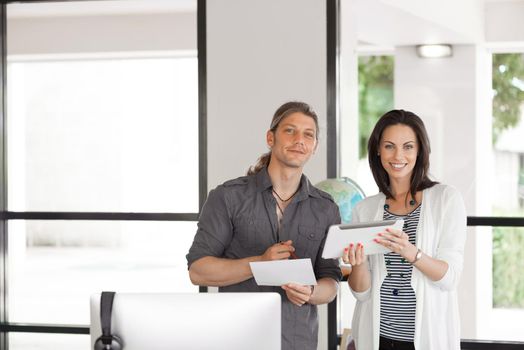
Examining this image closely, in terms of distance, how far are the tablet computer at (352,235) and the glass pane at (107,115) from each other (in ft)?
7.13

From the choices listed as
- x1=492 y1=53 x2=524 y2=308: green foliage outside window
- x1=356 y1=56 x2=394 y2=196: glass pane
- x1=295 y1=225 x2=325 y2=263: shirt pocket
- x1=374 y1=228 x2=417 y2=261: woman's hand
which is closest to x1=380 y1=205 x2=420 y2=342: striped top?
x1=374 y1=228 x2=417 y2=261: woman's hand

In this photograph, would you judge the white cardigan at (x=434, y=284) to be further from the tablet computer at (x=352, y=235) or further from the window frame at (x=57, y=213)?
the window frame at (x=57, y=213)

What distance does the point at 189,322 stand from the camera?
1719 mm

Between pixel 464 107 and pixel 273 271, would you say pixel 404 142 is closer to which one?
pixel 273 271

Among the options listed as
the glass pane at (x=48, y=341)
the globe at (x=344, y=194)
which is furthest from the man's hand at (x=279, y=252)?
the glass pane at (x=48, y=341)

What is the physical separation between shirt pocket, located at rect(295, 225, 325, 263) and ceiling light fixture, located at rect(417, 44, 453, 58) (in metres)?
1.87

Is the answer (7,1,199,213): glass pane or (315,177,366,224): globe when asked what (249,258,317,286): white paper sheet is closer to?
(315,177,366,224): globe

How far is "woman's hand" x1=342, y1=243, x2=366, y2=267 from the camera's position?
2506 mm

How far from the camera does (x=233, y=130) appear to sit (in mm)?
4422

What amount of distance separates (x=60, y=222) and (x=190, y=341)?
315 centimetres

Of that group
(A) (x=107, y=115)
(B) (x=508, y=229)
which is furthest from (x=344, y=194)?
(A) (x=107, y=115)

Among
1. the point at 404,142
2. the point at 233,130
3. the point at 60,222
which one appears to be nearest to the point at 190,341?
the point at 404,142

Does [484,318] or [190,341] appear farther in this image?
[484,318]

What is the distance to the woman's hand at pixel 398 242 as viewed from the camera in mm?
2455
